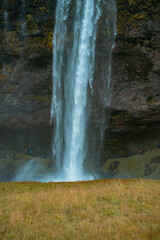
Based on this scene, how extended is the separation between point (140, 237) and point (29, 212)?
12.9 feet

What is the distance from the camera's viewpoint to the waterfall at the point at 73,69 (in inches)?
938

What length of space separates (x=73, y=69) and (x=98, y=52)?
3579 millimetres

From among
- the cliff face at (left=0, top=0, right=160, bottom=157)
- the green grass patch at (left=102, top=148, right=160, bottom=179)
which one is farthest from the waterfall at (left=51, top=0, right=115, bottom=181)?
the green grass patch at (left=102, top=148, right=160, bottom=179)

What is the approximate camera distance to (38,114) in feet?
93.5

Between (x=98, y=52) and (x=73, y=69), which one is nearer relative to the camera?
(x=98, y=52)

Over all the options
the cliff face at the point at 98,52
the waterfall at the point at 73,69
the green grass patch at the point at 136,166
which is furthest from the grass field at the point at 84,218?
the green grass patch at the point at 136,166

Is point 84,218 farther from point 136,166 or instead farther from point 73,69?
point 136,166

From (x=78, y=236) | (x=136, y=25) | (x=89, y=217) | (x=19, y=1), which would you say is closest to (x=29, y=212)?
(x=89, y=217)

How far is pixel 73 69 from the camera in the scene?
24.9 meters

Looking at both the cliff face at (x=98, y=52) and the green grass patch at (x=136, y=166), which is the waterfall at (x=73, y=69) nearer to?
the cliff face at (x=98, y=52)

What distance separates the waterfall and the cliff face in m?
0.98

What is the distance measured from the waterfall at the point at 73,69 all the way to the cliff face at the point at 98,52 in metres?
0.98

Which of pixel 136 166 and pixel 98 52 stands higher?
pixel 98 52

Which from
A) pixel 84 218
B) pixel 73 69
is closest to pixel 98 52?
pixel 73 69
